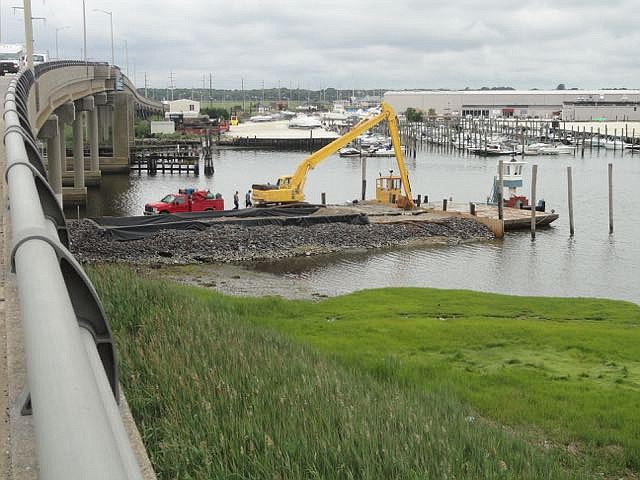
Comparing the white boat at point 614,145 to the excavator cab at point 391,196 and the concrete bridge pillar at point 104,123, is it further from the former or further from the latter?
the excavator cab at point 391,196

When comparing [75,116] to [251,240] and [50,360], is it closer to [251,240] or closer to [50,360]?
[251,240]

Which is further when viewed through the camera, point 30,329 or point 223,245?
point 223,245

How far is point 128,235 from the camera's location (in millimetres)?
36469

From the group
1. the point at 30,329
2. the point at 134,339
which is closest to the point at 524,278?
the point at 134,339

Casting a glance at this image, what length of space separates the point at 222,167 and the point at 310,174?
13536 millimetres

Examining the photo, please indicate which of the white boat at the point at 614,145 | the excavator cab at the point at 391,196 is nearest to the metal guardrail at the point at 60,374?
the excavator cab at the point at 391,196

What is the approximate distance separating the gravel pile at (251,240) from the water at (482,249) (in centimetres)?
133

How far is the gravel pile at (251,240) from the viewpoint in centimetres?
3472

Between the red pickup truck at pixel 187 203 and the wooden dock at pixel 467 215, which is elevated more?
the red pickup truck at pixel 187 203

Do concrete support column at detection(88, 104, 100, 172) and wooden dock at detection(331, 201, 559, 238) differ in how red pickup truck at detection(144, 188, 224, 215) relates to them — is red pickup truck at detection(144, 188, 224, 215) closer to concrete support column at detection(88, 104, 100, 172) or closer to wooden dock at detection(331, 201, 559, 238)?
wooden dock at detection(331, 201, 559, 238)

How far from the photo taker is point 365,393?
10.5 m

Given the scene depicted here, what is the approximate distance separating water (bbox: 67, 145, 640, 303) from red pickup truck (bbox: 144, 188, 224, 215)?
23.1 ft

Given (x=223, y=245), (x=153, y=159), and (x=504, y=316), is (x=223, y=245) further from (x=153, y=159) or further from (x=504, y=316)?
(x=153, y=159)

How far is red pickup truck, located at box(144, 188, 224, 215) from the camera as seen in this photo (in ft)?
147
